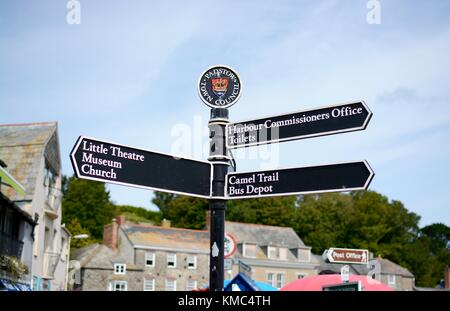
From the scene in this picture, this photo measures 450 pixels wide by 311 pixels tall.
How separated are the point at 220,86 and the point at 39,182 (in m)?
27.6

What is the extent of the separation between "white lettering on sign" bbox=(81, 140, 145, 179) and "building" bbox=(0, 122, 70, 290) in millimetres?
24629

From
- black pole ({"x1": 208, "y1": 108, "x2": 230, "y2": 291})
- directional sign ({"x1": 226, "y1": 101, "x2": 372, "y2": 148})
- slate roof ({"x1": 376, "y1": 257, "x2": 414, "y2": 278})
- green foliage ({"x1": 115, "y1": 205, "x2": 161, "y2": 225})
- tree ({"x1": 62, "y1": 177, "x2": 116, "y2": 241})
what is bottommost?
black pole ({"x1": 208, "y1": 108, "x2": 230, "y2": 291})

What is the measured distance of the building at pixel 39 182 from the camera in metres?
30.5

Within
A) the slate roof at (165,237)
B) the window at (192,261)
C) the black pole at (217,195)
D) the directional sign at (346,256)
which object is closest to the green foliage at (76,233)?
the slate roof at (165,237)

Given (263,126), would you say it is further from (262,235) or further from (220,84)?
(262,235)

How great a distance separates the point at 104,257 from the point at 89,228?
20.9 m

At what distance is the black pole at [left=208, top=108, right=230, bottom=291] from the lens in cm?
590

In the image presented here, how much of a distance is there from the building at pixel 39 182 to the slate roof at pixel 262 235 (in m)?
27.8

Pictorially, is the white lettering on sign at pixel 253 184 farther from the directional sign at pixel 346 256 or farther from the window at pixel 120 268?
the window at pixel 120 268

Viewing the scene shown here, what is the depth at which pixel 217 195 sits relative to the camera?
6.13 m

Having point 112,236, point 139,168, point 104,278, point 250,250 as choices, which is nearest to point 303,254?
point 250,250

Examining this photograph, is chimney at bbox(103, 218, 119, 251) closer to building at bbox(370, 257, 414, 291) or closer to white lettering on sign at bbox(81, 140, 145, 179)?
building at bbox(370, 257, 414, 291)

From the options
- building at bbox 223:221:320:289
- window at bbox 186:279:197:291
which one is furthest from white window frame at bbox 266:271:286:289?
window at bbox 186:279:197:291
